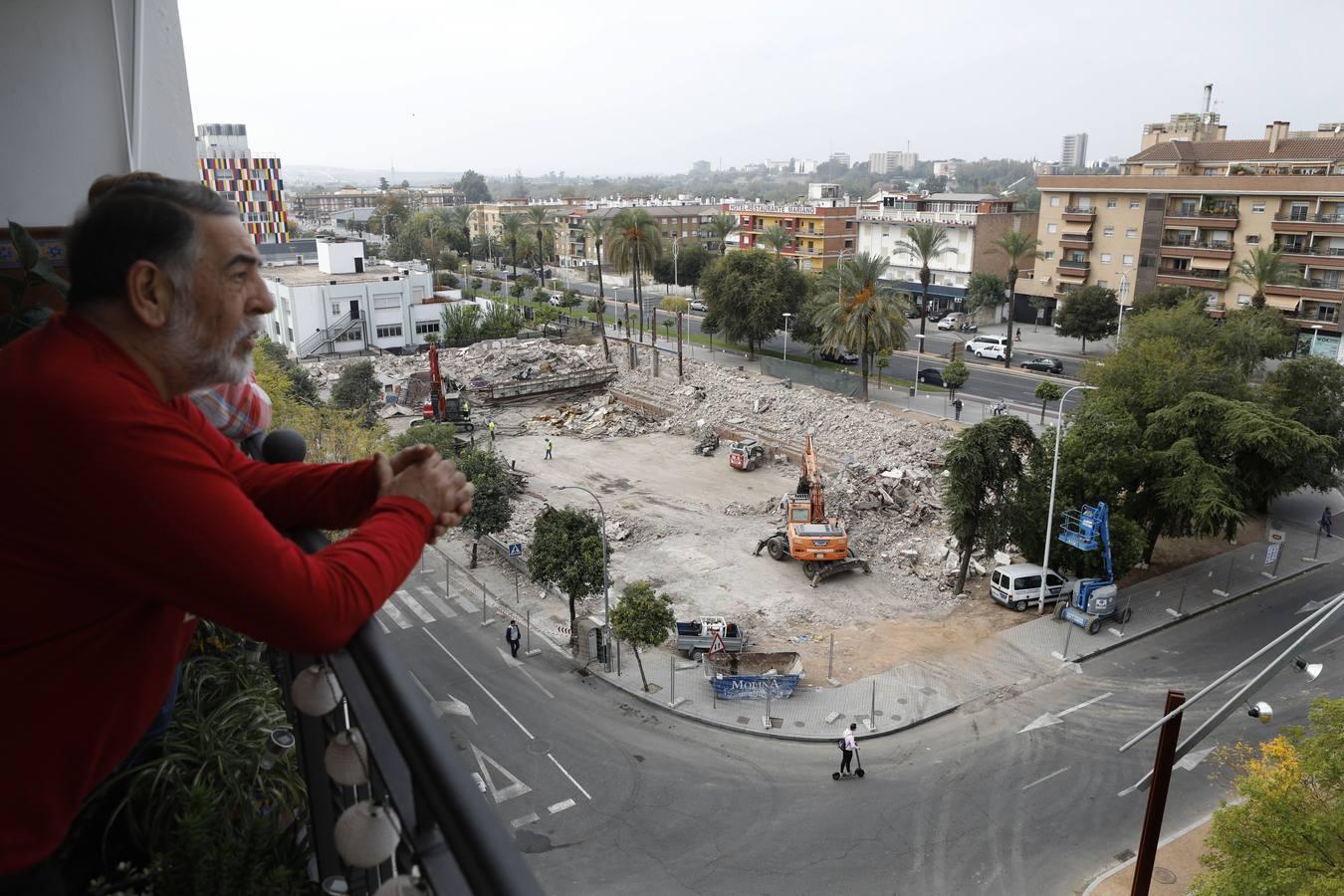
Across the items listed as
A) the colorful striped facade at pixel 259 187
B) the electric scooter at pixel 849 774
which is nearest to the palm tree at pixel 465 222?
the colorful striped facade at pixel 259 187

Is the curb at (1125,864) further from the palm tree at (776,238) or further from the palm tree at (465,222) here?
the palm tree at (465,222)

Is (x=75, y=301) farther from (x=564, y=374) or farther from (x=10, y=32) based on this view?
(x=564, y=374)

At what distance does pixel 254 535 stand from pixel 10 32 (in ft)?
18.3

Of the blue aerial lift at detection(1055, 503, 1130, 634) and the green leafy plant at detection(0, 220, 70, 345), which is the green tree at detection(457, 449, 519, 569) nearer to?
the blue aerial lift at detection(1055, 503, 1130, 634)

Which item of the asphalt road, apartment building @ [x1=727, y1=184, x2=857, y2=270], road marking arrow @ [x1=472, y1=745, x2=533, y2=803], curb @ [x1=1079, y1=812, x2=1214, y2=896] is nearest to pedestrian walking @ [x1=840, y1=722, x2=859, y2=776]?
the asphalt road

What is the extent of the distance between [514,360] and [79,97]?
1546 inches

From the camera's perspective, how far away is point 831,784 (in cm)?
1447

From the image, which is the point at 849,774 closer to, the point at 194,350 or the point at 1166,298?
the point at 194,350

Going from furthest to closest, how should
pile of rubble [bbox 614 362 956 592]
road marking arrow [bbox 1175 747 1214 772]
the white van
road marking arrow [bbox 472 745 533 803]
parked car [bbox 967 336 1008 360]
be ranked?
parked car [bbox 967 336 1008 360]
pile of rubble [bbox 614 362 956 592]
the white van
road marking arrow [bbox 1175 747 1214 772]
road marking arrow [bbox 472 745 533 803]

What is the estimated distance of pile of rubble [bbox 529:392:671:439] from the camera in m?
35.7

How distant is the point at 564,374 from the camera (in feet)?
139

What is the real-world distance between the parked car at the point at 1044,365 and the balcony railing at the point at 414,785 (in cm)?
4423

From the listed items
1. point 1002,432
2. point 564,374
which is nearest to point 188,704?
point 1002,432

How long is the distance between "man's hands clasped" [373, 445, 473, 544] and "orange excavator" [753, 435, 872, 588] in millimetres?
19521
